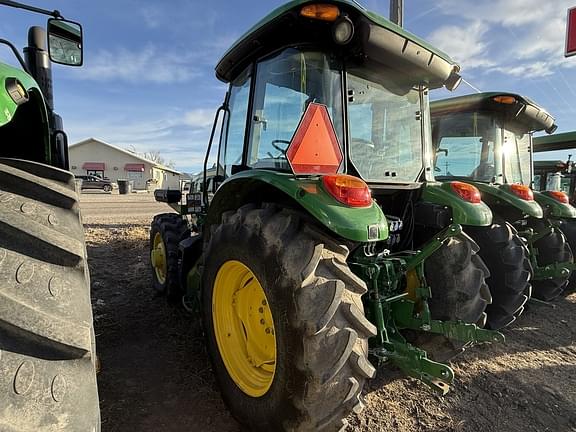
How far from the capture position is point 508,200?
3.92 m

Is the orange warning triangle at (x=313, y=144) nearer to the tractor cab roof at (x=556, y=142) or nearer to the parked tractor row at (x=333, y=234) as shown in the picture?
the parked tractor row at (x=333, y=234)

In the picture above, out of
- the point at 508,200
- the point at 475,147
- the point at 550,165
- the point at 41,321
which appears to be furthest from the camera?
the point at 550,165

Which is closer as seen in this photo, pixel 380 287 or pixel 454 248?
pixel 380 287

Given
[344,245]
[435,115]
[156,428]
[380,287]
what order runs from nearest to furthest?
[344,245] → [156,428] → [380,287] → [435,115]

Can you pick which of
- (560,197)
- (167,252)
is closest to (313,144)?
(167,252)

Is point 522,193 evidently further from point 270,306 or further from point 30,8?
point 30,8

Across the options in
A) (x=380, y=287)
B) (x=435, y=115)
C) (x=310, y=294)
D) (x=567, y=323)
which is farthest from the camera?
(x=435, y=115)

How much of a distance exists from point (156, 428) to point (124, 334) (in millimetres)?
1487

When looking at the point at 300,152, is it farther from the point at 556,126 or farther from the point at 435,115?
the point at 556,126

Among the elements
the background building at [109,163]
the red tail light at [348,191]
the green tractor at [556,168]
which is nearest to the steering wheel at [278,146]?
the red tail light at [348,191]

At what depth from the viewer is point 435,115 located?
20.3 feet

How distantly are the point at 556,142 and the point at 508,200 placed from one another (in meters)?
6.70

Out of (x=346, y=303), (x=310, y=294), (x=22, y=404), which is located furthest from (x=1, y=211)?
(x=346, y=303)

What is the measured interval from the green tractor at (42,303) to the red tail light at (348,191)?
3.93 ft
